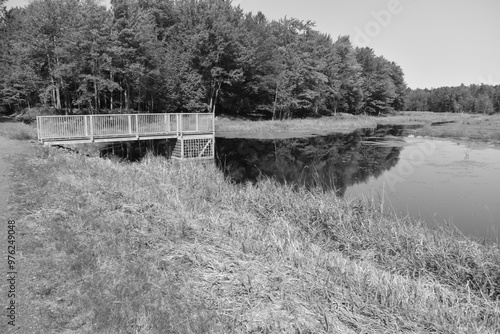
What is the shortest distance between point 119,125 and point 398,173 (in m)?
14.8

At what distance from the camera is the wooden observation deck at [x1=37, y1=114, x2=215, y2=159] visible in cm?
1659

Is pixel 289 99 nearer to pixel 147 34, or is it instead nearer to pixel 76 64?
pixel 147 34

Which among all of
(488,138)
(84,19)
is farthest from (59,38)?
(488,138)

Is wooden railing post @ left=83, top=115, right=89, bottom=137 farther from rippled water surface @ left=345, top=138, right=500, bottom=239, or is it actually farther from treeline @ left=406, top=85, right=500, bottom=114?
treeline @ left=406, top=85, right=500, bottom=114

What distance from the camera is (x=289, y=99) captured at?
50719 millimetres

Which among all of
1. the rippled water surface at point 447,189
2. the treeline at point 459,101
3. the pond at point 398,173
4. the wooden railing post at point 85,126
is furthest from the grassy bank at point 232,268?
the treeline at point 459,101

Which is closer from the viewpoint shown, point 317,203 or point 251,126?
point 317,203

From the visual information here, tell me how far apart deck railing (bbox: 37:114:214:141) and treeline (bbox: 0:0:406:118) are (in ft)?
40.2

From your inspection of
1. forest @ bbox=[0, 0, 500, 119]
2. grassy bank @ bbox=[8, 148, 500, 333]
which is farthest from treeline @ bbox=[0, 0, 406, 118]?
grassy bank @ bbox=[8, 148, 500, 333]

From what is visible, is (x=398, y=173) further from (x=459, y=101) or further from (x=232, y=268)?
(x=459, y=101)

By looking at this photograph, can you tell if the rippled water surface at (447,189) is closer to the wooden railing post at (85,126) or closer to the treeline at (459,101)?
the wooden railing post at (85,126)

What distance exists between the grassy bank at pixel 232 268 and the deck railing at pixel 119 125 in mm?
8119

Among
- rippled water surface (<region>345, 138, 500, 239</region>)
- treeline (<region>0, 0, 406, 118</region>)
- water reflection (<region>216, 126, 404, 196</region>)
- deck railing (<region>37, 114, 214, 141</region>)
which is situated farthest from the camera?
treeline (<region>0, 0, 406, 118</region>)

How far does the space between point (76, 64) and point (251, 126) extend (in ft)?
66.1
